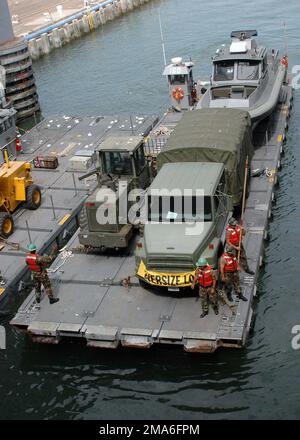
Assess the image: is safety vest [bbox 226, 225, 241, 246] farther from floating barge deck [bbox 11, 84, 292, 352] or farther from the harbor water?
the harbor water

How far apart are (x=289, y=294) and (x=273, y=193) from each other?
5.52 m

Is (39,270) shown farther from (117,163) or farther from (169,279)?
(117,163)

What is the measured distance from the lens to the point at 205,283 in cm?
1362

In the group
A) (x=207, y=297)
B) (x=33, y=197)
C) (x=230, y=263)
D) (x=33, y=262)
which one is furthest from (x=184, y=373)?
(x=33, y=197)

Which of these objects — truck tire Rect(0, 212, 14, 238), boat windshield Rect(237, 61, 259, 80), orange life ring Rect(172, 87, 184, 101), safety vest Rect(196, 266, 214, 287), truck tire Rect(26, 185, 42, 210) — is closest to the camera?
safety vest Rect(196, 266, 214, 287)

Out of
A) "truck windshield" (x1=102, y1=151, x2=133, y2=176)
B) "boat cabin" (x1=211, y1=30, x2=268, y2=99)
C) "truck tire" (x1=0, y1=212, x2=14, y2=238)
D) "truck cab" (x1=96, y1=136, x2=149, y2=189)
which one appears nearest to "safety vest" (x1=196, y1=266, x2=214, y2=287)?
"truck cab" (x1=96, y1=136, x2=149, y2=189)

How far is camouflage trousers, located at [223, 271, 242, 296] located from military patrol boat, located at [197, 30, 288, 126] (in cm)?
1021

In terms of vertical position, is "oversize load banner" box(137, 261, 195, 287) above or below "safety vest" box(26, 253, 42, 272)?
below

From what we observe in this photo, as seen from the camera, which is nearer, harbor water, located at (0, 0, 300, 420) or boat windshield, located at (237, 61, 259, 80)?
harbor water, located at (0, 0, 300, 420)

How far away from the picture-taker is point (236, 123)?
1947 cm

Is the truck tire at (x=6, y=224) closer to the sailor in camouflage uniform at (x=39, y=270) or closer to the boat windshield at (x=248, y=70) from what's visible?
the sailor in camouflage uniform at (x=39, y=270)

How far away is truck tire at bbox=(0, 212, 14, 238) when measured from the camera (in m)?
18.3
